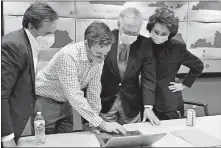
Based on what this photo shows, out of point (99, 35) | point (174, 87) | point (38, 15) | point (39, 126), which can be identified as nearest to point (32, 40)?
point (38, 15)

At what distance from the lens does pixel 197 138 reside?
1711 mm

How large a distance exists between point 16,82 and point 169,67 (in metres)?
1.32

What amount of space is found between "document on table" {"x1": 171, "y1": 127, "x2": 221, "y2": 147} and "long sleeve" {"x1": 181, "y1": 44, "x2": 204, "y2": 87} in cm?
73

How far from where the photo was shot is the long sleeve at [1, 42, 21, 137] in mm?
1385

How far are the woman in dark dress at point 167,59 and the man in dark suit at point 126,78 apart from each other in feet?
0.43

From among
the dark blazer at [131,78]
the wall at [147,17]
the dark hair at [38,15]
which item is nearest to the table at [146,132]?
the dark blazer at [131,78]

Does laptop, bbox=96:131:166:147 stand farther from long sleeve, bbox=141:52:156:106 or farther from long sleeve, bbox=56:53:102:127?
long sleeve, bbox=141:52:156:106

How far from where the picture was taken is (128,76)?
2092 mm

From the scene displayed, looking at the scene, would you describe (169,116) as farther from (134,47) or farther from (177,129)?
(134,47)

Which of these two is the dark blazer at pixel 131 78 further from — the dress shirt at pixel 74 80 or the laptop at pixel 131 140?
the laptop at pixel 131 140

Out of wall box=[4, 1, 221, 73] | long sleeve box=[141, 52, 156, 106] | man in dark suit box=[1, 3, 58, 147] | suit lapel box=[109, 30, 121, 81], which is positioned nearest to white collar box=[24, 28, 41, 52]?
man in dark suit box=[1, 3, 58, 147]

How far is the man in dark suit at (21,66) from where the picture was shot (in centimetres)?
140

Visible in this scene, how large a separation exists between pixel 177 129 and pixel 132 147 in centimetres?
46

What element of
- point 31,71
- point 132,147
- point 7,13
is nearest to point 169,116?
point 132,147
